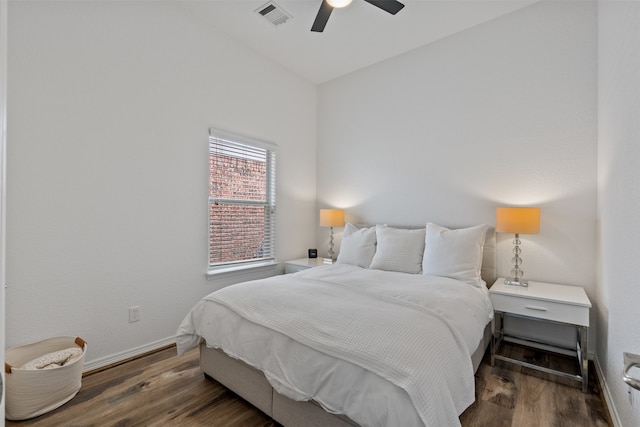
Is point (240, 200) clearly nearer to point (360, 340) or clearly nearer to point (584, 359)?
point (360, 340)

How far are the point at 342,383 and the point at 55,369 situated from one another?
5.74ft

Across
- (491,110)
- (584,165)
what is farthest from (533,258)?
(491,110)

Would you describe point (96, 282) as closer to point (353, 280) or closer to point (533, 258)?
point (353, 280)

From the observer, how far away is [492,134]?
2936mm

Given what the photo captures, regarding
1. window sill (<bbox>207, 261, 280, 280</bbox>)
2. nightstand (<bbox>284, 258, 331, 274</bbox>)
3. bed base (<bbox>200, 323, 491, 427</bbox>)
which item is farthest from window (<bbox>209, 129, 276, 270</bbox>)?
bed base (<bbox>200, 323, 491, 427</bbox>)

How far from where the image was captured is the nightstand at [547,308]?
2.04m

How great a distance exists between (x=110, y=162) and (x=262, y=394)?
2.06 metres

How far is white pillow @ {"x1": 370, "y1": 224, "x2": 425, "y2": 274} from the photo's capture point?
9.28 feet

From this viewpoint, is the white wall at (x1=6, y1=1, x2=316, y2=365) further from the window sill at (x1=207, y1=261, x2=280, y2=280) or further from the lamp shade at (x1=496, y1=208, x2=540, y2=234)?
the lamp shade at (x1=496, y1=208, x2=540, y2=234)

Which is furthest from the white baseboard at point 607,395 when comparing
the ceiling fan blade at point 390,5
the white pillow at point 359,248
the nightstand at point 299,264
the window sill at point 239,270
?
the window sill at point 239,270

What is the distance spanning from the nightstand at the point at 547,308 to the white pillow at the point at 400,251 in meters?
0.68

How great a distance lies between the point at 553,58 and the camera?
2619 millimetres

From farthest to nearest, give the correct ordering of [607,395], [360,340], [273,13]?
[273,13], [607,395], [360,340]

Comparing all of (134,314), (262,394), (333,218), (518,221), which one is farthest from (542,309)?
(134,314)
